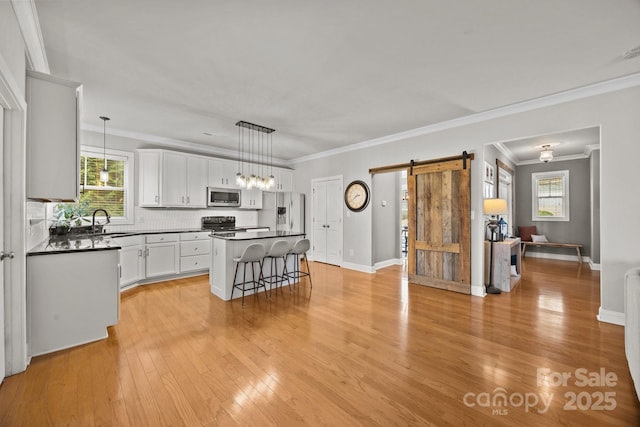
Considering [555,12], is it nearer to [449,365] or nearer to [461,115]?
[461,115]

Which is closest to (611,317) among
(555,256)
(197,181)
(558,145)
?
(558,145)

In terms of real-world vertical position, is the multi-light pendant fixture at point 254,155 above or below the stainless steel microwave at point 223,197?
above

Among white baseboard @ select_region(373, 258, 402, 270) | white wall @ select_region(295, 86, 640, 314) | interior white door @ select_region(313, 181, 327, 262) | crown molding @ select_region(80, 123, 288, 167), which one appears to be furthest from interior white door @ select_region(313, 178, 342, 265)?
white wall @ select_region(295, 86, 640, 314)

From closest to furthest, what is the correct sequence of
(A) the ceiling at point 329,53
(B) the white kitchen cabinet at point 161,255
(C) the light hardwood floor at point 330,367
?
(C) the light hardwood floor at point 330,367, (A) the ceiling at point 329,53, (B) the white kitchen cabinet at point 161,255

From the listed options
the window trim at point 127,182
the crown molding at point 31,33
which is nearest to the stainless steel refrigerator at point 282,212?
the window trim at point 127,182

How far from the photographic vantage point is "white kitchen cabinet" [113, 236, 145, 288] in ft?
13.6

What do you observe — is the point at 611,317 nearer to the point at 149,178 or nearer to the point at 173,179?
the point at 173,179

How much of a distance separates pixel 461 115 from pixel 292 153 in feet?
12.6

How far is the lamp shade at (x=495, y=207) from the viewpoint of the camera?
425cm

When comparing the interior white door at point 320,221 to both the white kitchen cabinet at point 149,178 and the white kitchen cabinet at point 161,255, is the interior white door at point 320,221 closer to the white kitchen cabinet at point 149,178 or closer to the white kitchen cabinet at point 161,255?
the white kitchen cabinet at point 161,255

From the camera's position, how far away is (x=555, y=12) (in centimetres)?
199

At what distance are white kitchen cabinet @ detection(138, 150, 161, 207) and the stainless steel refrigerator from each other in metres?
2.43

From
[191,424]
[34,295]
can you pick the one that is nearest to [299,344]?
[191,424]

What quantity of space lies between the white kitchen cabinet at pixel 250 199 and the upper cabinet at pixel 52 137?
3.94 meters
